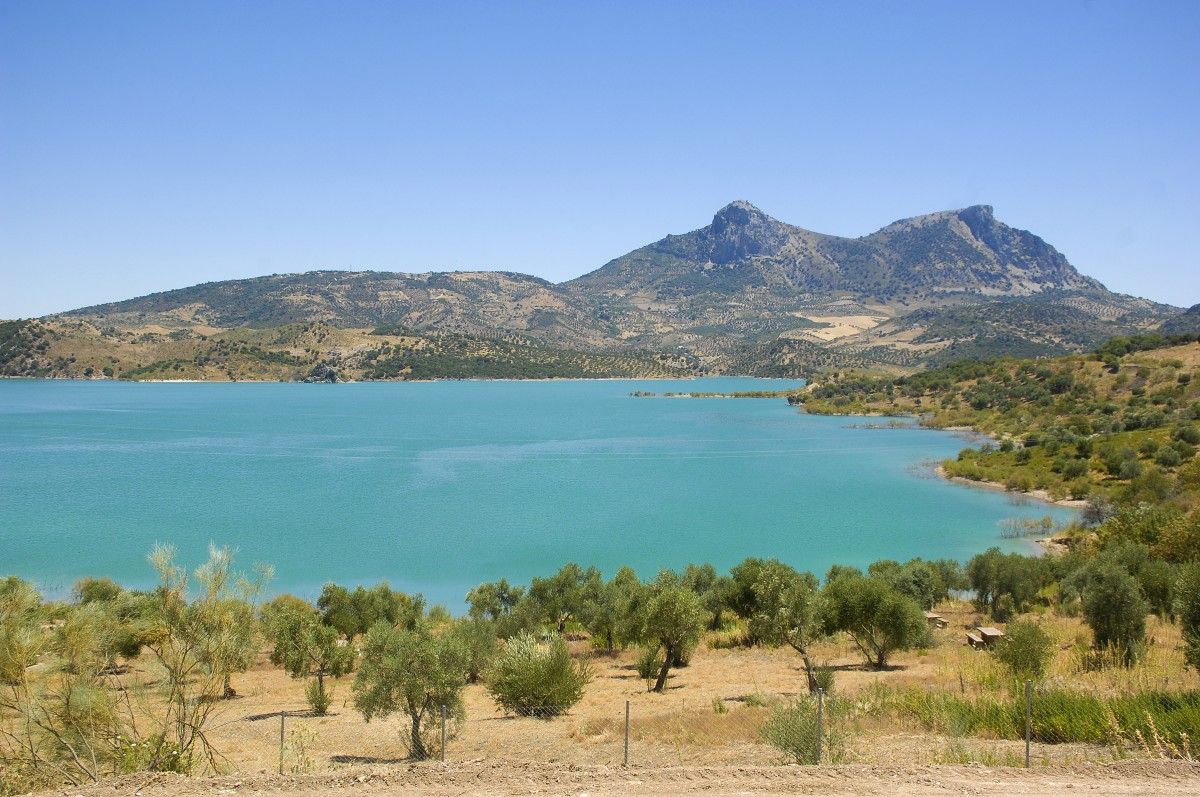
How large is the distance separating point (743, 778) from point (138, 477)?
198 feet

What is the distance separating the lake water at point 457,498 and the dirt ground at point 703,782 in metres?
20.5

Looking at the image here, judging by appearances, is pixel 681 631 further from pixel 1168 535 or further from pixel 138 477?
pixel 138 477

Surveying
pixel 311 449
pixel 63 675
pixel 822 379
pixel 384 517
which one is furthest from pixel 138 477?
pixel 822 379

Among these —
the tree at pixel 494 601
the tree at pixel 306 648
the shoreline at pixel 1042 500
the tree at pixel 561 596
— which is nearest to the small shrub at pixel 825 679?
the tree at pixel 561 596

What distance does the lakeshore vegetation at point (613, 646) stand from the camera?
1152cm

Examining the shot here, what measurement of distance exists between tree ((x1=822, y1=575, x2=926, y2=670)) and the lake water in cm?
1549

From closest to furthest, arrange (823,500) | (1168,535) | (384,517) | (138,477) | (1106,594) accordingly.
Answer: (1106,594), (1168,535), (384,517), (823,500), (138,477)

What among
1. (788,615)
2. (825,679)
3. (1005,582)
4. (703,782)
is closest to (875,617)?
(788,615)

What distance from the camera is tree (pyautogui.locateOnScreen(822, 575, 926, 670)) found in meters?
20.4

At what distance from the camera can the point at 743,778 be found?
33.9 feet

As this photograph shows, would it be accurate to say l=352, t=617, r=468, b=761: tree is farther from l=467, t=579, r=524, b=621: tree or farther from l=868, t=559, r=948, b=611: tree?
l=868, t=559, r=948, b=611: tree

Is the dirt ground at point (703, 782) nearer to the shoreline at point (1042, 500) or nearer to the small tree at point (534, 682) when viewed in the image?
the small tree at point (534, 682)

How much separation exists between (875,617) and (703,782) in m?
11.9

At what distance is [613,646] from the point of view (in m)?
24.9
